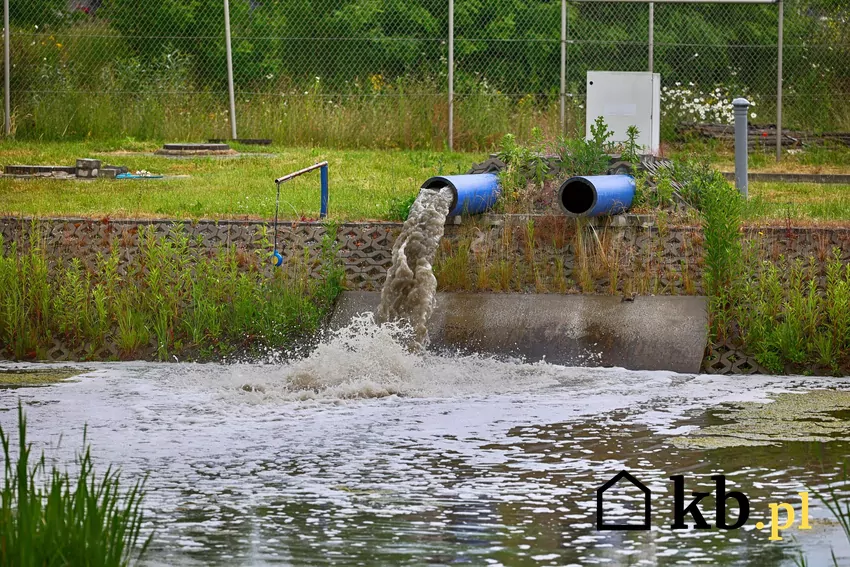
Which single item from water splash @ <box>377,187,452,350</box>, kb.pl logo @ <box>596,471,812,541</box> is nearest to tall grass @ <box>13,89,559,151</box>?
water splash @ <box>377,187,452,350</box>

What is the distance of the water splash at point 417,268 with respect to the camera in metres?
11.4

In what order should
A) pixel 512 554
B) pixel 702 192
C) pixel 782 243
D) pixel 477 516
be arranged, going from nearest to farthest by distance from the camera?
1. pixel 512 554
2. pixel 477 516
3. pixel 782 243
4. pixel 702 192

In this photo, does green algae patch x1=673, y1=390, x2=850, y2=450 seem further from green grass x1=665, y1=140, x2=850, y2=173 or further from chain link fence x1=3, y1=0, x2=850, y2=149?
chain link fence x1=3, y1=0, x2=850, y2=149

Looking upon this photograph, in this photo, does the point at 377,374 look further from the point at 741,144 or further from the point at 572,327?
the point at 741,144

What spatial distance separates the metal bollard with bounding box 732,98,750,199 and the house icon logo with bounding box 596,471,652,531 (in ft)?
19.9

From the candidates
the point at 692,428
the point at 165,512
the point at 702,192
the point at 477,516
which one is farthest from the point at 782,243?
the point at 165,512

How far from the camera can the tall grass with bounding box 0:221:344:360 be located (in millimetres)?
11633

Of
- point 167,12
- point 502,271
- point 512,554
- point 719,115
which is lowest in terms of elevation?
point 512,554

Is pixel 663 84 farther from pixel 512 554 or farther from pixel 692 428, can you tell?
pixel 512 554

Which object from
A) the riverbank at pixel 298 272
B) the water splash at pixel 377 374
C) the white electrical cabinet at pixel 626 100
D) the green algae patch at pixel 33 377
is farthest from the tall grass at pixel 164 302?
the white electrical cabinet at pixel 626 100

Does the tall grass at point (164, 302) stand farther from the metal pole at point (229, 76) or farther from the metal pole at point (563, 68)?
the metal pole at point (229, 76)

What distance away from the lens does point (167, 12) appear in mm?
20750

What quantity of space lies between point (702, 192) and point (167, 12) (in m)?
10.7

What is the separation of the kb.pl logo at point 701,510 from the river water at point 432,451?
0.05m
